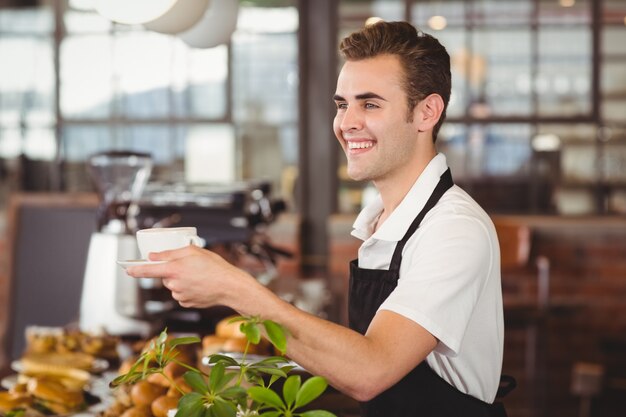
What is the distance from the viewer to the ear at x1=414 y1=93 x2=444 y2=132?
1751mm

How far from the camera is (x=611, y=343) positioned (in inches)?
197

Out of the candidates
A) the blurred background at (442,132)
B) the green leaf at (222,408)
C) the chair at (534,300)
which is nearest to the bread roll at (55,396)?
the green leaf at (222,408)

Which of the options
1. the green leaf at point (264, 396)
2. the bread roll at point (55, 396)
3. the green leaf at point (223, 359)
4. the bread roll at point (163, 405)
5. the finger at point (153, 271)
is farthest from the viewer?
the bread roll at point (55, 396)

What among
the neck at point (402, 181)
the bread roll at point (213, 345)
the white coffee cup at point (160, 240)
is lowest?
the bread roll at point (213, 345)

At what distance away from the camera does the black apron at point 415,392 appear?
165cm

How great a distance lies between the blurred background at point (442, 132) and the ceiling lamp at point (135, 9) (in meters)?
3.03

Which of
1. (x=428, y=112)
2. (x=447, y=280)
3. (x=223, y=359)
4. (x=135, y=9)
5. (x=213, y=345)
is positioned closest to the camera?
(x=223, y=359)

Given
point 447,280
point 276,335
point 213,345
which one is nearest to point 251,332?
point 276,335

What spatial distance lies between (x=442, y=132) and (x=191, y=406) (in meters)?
4.52

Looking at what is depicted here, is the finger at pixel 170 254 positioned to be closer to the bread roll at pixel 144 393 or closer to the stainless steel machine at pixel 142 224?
the bread roll at pixel 144 393

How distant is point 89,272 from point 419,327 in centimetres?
177

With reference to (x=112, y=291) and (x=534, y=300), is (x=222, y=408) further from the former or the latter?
(x=534, y=300)

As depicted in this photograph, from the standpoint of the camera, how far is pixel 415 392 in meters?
1.66

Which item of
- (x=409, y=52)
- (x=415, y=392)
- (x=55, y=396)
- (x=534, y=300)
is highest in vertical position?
(x=409, y=52)
